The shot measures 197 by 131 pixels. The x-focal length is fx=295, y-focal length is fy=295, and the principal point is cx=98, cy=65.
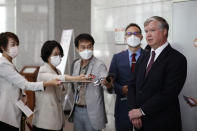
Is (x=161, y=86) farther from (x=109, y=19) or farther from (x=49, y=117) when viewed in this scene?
(x=109, y=19)

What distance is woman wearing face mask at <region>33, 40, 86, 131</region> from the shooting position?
2.83 m

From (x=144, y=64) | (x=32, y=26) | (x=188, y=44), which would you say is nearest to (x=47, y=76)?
(x=144, y=64)

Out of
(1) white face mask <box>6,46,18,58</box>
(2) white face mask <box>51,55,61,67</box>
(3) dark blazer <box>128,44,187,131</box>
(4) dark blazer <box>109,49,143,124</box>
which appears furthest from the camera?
(4) dark blazer <box>109,49,143,124</box>

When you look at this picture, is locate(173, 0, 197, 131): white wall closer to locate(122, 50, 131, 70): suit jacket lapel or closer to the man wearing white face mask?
locate(122, 50, 131, 70): suit jacket lapel

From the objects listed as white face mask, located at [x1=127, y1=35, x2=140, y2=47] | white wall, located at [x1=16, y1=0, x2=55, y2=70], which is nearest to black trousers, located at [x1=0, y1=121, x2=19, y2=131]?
white face mask, located at [x1=127, y1=35, x2=140, y2=47]

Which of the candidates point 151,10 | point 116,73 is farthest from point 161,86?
point 151,10

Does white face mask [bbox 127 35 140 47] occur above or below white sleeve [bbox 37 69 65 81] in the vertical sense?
above

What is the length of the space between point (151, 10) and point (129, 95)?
1.83 meters

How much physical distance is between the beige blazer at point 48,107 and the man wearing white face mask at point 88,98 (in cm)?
20

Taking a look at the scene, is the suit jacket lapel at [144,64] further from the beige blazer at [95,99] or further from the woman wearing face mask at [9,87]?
the woman wearing face mask at [9,87]

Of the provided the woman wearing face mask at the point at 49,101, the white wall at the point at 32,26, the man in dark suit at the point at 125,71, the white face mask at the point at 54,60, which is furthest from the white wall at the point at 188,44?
the white wall at the point at 32,26

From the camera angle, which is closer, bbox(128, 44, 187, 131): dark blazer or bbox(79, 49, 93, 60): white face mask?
bbox(128, 44, 187, 131): dark blazer

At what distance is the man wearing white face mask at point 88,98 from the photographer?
113 inches

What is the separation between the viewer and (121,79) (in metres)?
3.23
